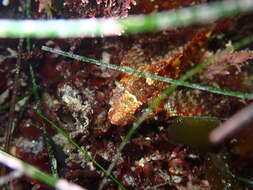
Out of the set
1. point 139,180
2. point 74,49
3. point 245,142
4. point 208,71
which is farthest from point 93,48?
point 245,142

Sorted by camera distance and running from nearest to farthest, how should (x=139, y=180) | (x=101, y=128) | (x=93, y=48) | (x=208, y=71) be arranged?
(x=139, y=180) < (x=101, y=128) < (x=208, y=71) < (x=93, y=48)

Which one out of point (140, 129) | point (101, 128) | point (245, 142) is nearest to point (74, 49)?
point (101, 128)

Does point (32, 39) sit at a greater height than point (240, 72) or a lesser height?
greater

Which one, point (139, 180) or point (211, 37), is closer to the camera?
point (139, 180)

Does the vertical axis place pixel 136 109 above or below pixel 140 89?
below

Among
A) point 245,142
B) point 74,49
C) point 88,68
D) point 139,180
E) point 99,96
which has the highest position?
point 74,49

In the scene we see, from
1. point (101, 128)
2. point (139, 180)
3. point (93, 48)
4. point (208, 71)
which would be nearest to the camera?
point (139, 180)

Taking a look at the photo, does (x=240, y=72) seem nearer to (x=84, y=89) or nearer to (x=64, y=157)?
(x=84, y=89)
